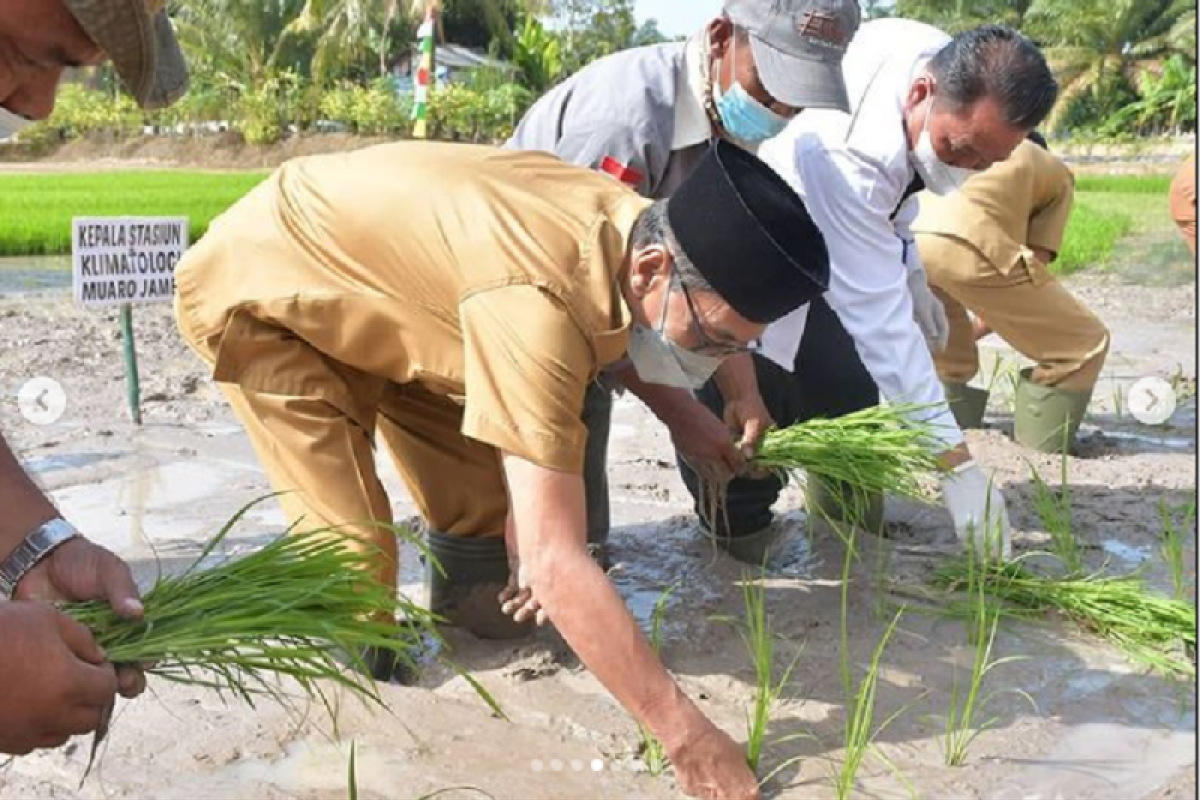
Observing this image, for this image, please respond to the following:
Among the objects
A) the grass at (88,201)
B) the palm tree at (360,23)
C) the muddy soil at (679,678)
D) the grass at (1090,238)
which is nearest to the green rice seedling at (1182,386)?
the muddy soil at (679,678)

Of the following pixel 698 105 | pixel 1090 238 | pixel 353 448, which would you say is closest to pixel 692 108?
pixel 698 105

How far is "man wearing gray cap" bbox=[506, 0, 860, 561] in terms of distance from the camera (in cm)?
321

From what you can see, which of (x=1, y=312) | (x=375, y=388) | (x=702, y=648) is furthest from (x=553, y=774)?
(x=1, y=312)

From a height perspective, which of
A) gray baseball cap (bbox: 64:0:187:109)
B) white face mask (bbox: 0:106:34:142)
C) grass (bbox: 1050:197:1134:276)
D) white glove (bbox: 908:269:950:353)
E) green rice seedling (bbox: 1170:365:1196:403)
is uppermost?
gray baseball cap (bbox: 64:0:187:109)

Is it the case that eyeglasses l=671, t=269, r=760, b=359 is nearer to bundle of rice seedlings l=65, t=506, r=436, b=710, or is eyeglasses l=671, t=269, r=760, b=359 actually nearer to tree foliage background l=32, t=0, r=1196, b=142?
bundle of rice seedlings l=65, t=506, r=436, b=710

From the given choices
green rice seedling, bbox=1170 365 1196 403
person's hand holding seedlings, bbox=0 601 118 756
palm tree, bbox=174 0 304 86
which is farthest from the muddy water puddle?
palm tree, bbox=174 0 304 86

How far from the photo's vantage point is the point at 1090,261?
1191 centimetres

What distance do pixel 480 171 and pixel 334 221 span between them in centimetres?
33

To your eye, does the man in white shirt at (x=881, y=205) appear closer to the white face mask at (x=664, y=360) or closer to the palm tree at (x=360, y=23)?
the white face mask at (x=664, y=360)

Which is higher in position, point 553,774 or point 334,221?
point 334,221

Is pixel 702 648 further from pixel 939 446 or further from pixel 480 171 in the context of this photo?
pixel 480 171

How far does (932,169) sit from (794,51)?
658mm

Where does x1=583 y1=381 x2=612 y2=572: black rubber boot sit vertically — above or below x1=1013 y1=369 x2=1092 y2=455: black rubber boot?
above

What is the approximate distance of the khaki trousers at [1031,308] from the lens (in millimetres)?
4992
